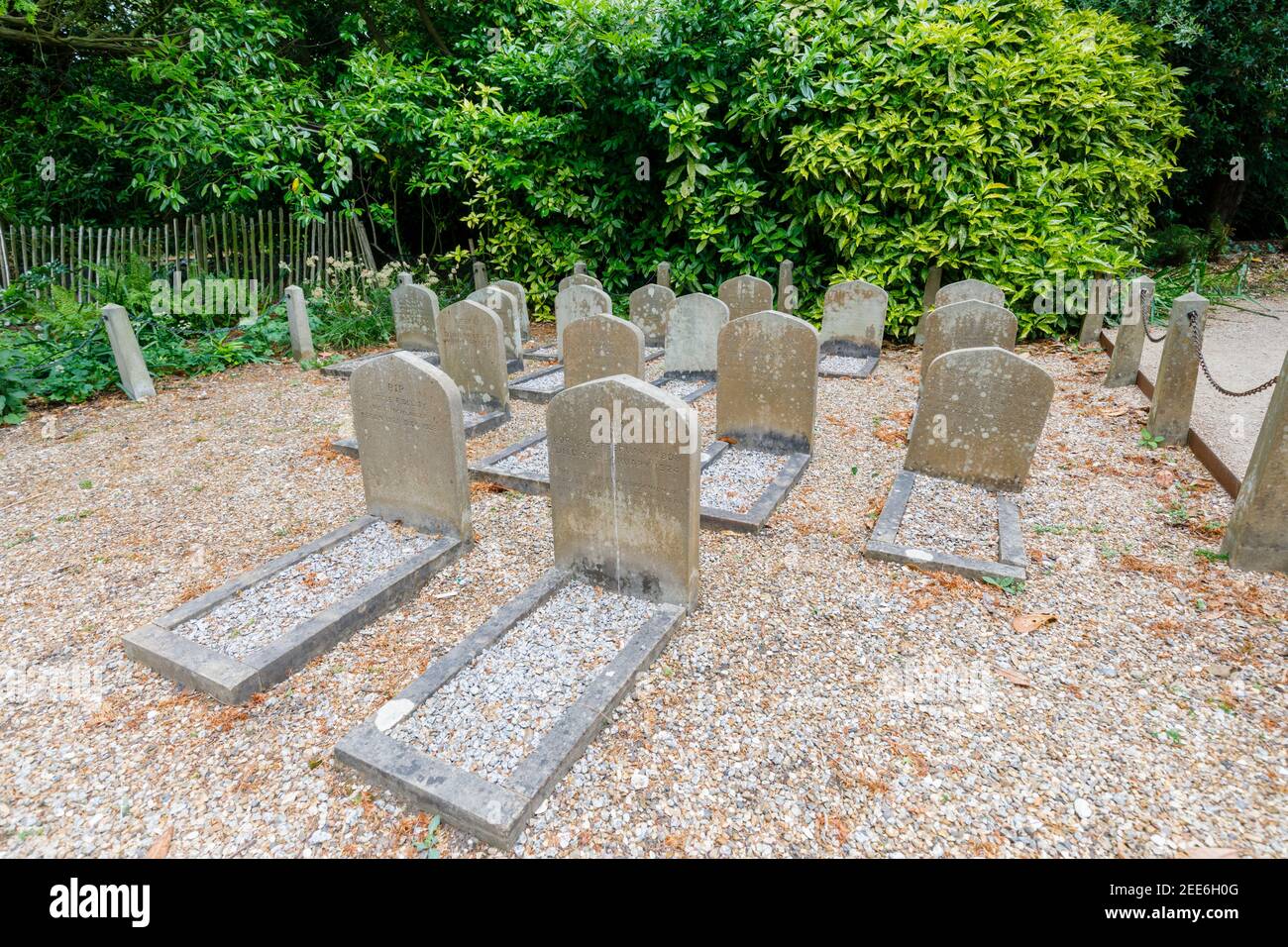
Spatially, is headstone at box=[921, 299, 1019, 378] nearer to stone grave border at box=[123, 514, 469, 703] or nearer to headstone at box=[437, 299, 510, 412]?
headstone at box=[437, 299, 510, 412]

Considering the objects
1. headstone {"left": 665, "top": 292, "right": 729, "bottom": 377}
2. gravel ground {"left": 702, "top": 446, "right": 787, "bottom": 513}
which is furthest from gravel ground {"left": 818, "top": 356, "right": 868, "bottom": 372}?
gravel ground {"left": 702, "top": 446, "right": 787, "bottom": 513}

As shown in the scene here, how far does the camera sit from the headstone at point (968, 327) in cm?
616

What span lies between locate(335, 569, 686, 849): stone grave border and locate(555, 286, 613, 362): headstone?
19.6 ft

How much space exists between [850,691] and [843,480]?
2.48 metres

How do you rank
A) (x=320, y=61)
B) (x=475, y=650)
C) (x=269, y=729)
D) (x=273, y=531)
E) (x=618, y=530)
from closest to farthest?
1. (x=269, y=729)
2. (x=475, y=650)
3. (x=618, y=530)
4. (x=273, y=531)
5. (x=320, y=61)

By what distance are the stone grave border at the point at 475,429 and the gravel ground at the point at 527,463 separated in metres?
0.68

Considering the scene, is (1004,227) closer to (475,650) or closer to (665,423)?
(665,423)

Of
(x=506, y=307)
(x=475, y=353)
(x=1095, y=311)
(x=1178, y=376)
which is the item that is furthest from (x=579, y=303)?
(x=1095, y=311)

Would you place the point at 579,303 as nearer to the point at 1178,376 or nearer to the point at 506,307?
the point at 506,307

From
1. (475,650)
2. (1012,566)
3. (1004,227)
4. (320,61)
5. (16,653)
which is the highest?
Result: (320,61)

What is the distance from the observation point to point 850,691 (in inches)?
115

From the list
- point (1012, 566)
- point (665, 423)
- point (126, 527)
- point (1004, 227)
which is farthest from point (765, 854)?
point (1004, 227)

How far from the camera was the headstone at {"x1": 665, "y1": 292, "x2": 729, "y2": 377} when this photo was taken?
24.5 ft

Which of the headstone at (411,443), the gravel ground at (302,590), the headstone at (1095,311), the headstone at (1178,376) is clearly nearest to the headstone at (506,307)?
the headstone at (411,443)
